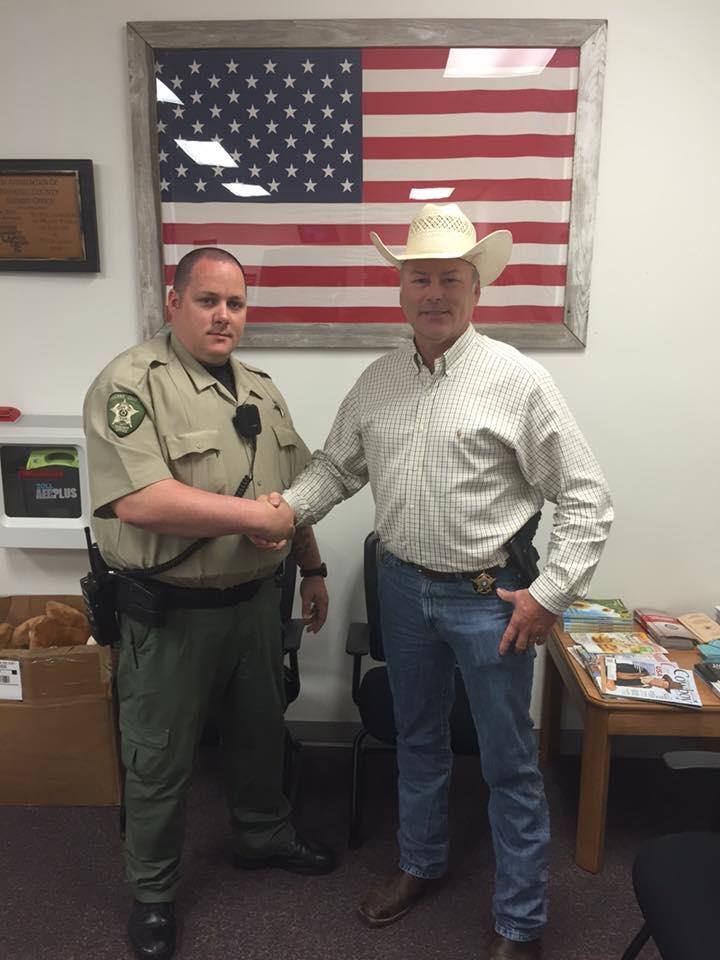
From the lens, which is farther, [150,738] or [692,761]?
[150,738]

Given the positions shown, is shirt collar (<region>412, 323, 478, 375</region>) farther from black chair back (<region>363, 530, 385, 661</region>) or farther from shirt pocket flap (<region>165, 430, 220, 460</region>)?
black chair back (<region>363, 530, 385, 661</region>)

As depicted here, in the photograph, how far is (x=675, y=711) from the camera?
77.5 inches

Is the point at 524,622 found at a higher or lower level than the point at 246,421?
lower

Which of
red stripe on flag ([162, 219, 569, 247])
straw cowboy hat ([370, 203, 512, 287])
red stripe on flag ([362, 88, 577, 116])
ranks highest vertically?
red stripe on flag ([362, 88, 577, 116])

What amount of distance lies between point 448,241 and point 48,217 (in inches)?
58.3

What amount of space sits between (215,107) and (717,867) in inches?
97.2

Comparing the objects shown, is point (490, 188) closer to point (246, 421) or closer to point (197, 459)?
point (246, 421)

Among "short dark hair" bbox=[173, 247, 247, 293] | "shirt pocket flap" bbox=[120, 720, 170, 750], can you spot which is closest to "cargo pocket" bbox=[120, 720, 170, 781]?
"shirt pocket flap" bbox=[120, 720, 170, 750]

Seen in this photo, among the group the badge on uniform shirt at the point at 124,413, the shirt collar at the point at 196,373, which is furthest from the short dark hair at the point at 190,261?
the badge on uniform shirt at the point at 124,413

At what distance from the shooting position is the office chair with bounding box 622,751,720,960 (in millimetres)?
1224

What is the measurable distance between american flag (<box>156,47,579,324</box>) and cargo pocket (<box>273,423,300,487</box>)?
0.61m

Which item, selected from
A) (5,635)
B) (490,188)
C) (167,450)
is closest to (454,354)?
(167,450)

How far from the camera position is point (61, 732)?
2.25 meters

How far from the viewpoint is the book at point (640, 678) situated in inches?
78.0
